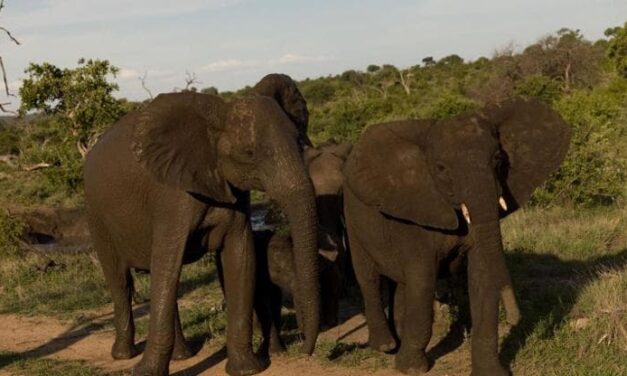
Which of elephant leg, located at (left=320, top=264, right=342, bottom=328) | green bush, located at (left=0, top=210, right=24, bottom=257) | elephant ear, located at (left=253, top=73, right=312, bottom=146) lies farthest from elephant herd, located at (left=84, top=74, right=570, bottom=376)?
green bush, located at (left=0, top=210, right=24, bottom=257)

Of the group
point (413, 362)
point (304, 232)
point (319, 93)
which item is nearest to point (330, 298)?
point (413, 362)

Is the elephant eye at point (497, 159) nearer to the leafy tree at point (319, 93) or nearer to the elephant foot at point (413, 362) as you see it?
the elephant foot at point (413, 362)

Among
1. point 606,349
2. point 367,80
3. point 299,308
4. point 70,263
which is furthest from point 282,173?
point 367,80

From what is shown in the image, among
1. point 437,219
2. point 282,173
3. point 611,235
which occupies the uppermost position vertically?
point 282,173

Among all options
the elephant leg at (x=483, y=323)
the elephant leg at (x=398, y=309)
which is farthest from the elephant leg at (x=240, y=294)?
the elephant leg at (x=483, y=323)

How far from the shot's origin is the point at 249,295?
250 inches

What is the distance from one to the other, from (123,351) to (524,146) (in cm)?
391

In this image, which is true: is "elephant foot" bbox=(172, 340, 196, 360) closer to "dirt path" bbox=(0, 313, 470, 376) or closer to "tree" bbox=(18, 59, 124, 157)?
"dirt path" bbox=(0, 313, 470, 376)

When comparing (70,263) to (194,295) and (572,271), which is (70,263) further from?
(572,271)

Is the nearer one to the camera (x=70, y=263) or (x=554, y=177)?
(x=70, y=263)

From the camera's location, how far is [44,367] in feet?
23.1

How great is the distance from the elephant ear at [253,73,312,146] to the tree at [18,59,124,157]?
Result: 7404 mm

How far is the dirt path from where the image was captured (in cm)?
643

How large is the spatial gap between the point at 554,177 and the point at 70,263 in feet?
25.4
